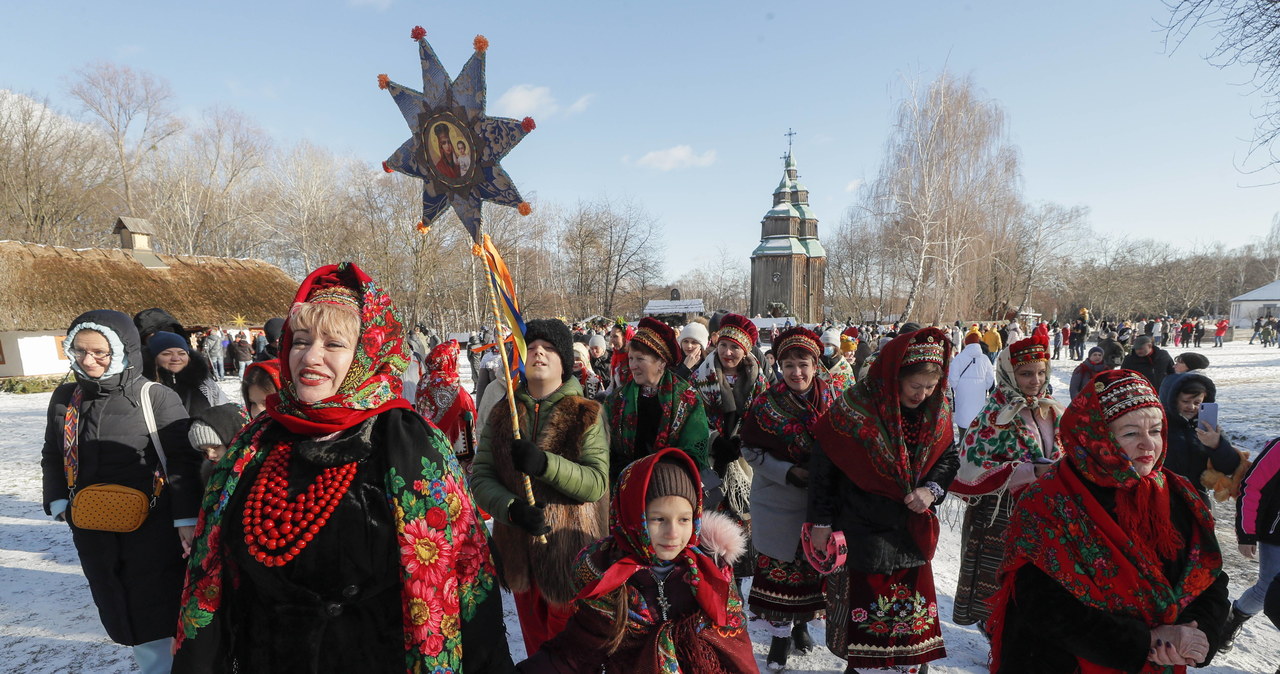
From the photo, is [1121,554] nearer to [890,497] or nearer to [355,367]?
[890,497]

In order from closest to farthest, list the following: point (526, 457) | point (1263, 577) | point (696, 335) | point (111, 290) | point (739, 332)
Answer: point (526, 457) → point (1263, 577) → point (739, 332) → point (696, 335) → point (111, 290)

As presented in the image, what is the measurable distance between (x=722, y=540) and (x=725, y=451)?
1910 millimetres

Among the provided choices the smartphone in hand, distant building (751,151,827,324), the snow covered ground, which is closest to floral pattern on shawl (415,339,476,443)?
the snow covered ground

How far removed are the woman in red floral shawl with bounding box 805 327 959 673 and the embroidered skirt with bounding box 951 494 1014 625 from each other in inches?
24.9

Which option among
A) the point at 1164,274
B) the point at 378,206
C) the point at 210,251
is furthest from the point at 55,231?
the point at 1164,274

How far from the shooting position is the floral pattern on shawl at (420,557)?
160cm

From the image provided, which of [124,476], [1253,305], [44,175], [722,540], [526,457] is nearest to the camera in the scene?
[722,540]

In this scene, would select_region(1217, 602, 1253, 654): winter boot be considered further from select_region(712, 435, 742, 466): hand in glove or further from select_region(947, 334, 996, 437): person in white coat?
select_region(947, 334, 996, 437): person in white coat

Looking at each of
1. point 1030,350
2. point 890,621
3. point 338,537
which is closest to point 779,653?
point 890,621

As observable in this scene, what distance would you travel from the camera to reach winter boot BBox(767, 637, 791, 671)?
134 inches

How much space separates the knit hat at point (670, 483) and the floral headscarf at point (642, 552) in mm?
24

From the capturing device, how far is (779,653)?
3.43 m

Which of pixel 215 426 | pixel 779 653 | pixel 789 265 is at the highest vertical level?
pixel 789 265

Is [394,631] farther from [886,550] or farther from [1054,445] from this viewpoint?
[1054,445]
